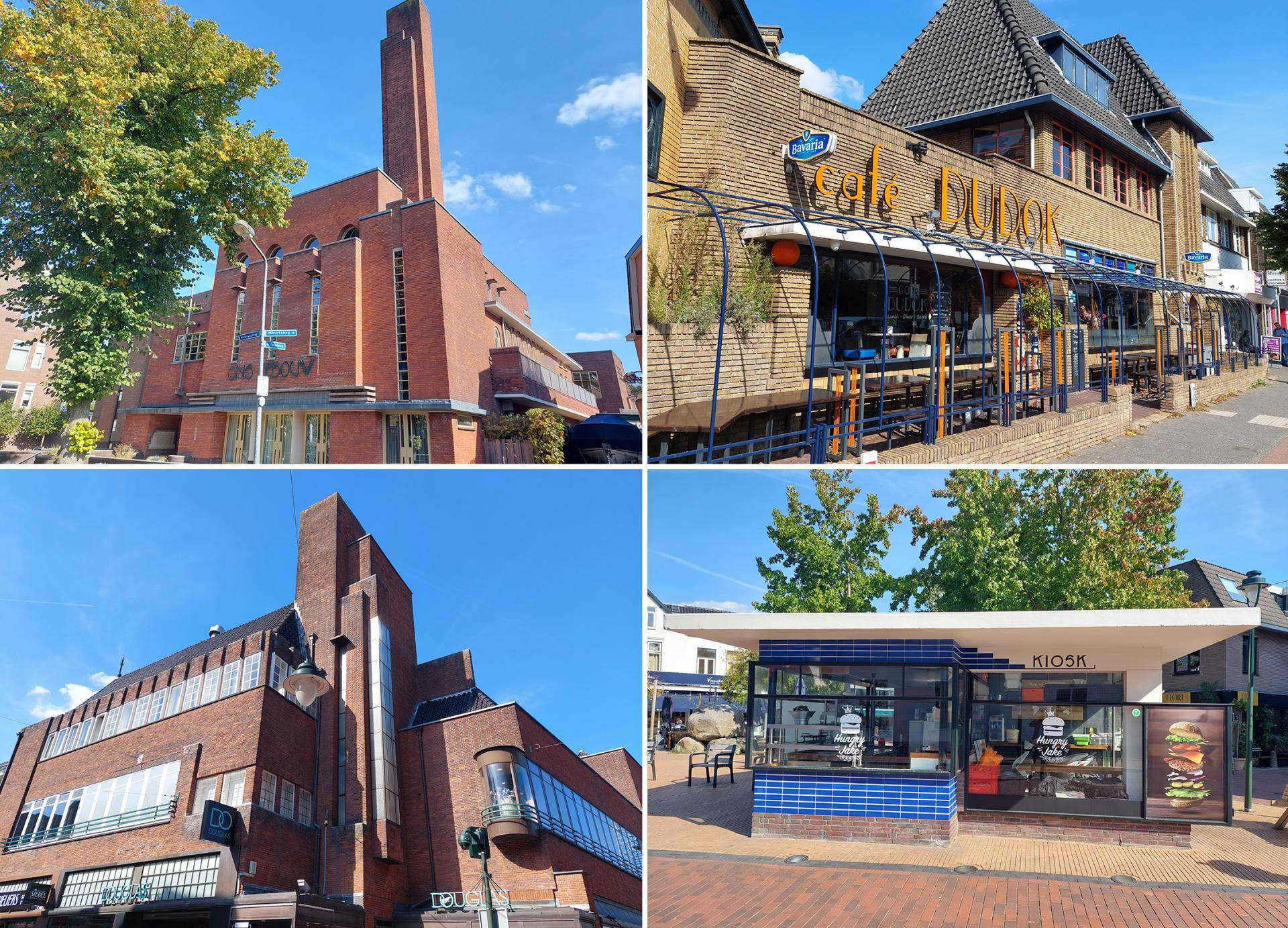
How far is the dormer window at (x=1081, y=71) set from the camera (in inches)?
1027

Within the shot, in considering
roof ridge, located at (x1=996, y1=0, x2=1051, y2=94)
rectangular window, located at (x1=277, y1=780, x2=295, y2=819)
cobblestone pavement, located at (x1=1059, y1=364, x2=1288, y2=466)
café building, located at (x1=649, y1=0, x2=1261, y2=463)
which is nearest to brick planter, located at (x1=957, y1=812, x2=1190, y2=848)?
café building, located at (x1=649, y1=0, x2=1261, y2=463)

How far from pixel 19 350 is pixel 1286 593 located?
65285 mm

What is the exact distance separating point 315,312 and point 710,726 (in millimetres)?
23864

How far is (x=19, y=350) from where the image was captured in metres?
48.5

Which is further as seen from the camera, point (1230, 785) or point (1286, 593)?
point (1286, 593)

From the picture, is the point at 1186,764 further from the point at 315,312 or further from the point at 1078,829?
the point at 315,312

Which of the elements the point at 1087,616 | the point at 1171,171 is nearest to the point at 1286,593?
the point at 1171,171

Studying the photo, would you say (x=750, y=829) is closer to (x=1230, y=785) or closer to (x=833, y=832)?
(x=833, y=832)

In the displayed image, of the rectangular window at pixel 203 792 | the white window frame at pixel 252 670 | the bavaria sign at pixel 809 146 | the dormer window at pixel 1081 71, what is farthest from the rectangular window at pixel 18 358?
the dormer window at pixel 1081 71

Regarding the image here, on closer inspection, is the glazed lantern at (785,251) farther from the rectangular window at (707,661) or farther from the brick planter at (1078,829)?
the rectangular window at (707,661)

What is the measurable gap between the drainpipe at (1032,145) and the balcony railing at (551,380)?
1920cm

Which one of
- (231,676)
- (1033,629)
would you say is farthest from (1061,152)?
(231,676)

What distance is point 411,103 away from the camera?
35.2m

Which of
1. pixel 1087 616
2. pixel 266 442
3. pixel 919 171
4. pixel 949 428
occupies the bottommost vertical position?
pixel 1087 616
